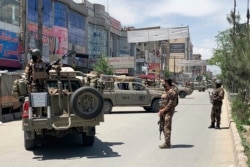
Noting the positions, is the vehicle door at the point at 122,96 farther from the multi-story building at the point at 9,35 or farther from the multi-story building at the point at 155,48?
the multi-story building at the point at 9,35

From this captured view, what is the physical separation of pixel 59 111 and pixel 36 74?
3.39 ft

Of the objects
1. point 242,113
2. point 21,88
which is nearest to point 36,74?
point 21,88

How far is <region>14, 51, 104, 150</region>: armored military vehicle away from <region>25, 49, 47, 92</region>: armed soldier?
2cm

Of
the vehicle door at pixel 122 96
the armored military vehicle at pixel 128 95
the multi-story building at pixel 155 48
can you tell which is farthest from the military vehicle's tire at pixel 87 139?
the multi-story building at pixel 155 48

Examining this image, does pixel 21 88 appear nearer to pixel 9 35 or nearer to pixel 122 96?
pixel 122 96

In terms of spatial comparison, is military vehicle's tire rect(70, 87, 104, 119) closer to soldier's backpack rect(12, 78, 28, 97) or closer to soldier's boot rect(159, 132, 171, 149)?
soldier's backpack rect(12, 78, 28, 97)

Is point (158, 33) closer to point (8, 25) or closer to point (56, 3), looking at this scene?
point (8, 25)

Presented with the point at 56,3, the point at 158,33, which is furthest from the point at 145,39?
the point at 56,3

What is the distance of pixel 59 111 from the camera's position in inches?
398

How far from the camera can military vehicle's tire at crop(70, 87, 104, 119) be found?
31.7 feet

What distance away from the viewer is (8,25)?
3722 cm

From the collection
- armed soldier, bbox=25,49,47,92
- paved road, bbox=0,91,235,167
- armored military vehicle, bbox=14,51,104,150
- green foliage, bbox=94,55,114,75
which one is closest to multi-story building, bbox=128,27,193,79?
green foliage, bbox=94,55,114,75

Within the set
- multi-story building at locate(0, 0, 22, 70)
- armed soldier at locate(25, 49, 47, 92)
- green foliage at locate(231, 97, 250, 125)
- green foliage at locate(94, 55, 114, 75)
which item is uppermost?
multi-story building at locate(0, 0, 22, 70)

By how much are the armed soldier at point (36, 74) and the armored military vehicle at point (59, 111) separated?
23mm
